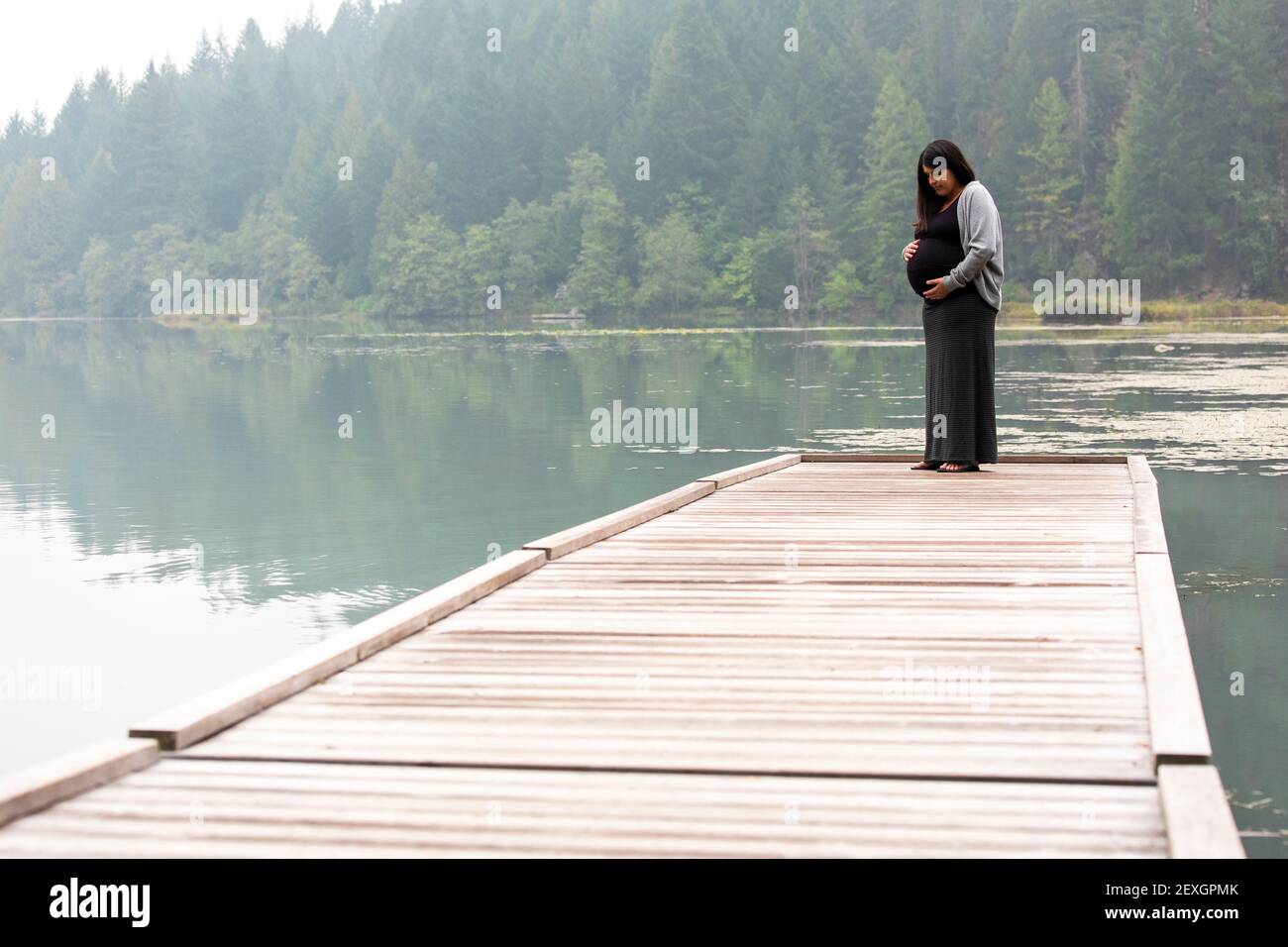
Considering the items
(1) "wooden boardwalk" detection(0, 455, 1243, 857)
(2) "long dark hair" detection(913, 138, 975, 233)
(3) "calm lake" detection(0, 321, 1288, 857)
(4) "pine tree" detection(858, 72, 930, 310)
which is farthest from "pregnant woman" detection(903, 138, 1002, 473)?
(4) "pine tree" detection(858, 72, 930, 310)

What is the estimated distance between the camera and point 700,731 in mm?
3514

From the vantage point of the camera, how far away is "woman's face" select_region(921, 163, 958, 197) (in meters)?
8.16

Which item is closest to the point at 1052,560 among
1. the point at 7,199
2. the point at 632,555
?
the point at 632,555

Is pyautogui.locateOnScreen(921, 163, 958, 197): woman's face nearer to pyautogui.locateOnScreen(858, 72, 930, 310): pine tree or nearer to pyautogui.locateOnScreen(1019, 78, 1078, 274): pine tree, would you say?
pyautogui.locateOnScreen(858, 72, 930, 310): pine tree

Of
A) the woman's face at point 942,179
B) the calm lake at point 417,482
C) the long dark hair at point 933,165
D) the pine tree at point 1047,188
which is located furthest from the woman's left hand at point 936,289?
the pine tree at point 1047,188

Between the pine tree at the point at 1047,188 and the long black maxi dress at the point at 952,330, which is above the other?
the pine tree at the point at 1047,188

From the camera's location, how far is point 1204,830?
8.90ft

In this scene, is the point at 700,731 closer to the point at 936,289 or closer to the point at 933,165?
the point at 936,289

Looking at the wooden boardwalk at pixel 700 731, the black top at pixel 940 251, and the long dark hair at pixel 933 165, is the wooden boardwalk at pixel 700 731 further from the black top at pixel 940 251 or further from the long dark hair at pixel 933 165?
the long dark hair at pixel 933 165

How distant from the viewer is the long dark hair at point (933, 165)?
8.10 metres

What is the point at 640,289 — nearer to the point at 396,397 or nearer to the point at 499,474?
the point at 396,397

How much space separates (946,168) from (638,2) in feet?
304

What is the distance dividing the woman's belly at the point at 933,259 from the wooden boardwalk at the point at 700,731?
2.88 meters

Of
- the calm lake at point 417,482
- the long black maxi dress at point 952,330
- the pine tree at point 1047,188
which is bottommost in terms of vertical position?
the calm lake at point 417,482
